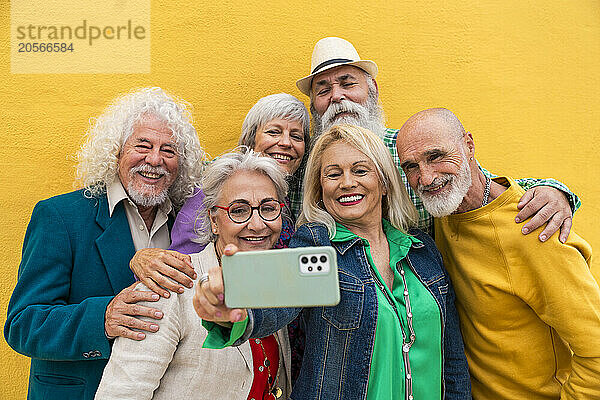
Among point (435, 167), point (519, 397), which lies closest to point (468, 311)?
point (519, 397)

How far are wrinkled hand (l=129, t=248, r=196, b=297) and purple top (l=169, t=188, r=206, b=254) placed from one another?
309mm

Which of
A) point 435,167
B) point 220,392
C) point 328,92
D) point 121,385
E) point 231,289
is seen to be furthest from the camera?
point 328,92

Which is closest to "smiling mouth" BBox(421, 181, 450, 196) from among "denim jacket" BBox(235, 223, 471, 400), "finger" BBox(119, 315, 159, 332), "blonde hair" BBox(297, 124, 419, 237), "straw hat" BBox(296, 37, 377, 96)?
"blonde hair" BBox(297, 124, 419, 237)

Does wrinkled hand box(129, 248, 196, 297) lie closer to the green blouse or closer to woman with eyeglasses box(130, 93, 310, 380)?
woman with eyeglasses box(130, 93, 310, 380)

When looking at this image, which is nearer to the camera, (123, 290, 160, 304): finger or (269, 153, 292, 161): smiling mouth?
(123, 290, 160, 304): finger

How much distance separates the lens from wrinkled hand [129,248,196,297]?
6.20 feet

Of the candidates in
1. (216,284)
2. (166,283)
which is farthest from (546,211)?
(166,283)

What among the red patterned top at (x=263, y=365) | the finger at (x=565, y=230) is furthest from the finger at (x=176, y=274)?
the finger at (x=565, y=230)

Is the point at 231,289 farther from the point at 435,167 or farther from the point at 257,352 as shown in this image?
the point at 435,167

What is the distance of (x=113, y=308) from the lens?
6.50 feet

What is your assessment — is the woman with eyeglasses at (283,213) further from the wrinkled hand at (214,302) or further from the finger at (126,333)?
the wrinkled hand at (214,302)

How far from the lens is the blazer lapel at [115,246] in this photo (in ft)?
7.53

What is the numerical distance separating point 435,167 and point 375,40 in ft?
5.63

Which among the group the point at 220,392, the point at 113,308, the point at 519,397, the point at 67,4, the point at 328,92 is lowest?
the point at 519,397
